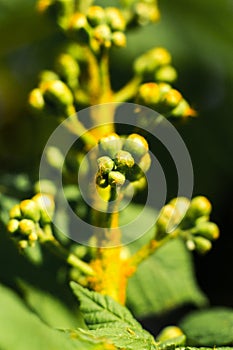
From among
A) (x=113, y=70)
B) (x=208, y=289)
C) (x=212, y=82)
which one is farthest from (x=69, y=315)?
(x=212, y=82)

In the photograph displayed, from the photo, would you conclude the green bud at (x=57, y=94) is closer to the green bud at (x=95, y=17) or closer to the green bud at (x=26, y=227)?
the green bud at (x=95, y=17)

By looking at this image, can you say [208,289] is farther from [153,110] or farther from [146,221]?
[153,110]

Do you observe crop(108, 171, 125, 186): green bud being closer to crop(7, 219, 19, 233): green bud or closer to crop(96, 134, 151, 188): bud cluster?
crop(96, 134, 151, 188): bud cluster

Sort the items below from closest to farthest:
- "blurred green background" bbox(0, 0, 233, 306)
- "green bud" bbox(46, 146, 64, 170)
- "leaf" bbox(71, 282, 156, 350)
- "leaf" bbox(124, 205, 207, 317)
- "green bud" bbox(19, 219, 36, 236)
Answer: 1. "leaf" bbox(71, 282, 156, 350)
2. "green bud" bbox(19, 219, 36, 236)
3. "green bud" bbox(46, 146, 64, 170)
4. "leaf" bbox(124, 205, 207, 317)
5. "blurred green background" bbox(0, 0, 233, 306)

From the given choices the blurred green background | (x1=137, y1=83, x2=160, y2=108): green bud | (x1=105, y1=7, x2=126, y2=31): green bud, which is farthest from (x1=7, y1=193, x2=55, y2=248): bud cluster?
the blurred green background

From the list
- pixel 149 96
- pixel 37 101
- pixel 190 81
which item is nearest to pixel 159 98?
pixel 149 96

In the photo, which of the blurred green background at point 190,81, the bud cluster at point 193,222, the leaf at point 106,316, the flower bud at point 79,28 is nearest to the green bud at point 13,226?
the leaf at point 106,316

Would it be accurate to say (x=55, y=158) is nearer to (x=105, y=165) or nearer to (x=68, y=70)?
(x=68, y=70)
